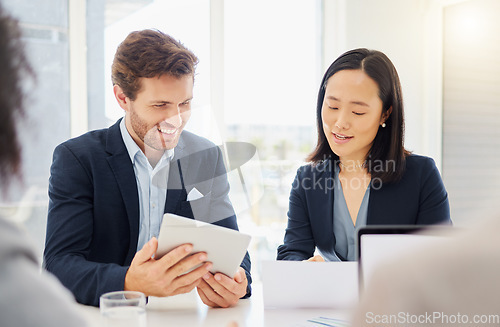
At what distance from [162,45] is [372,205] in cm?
94

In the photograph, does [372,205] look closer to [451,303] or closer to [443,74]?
[451,303]

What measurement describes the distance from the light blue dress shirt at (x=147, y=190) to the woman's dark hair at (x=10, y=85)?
1068 millimetres

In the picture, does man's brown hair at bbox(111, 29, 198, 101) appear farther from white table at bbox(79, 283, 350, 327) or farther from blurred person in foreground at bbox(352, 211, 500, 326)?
blurred person in foreground at bbox(352, 211, 500, 326)

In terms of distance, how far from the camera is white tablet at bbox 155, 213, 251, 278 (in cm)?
104

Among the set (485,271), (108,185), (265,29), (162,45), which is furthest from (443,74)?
(485,271)

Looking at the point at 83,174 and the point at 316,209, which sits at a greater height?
the point at 83,174

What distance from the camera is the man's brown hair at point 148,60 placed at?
5.22ft

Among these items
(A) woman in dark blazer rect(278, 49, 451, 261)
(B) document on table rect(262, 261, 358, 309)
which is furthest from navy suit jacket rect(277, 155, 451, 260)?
(B) document on table rect(262, 261, 358, 309)

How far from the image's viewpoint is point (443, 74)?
346cm

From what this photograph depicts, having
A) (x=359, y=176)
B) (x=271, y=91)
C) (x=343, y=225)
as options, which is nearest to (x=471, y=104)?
(x=271, y=91)

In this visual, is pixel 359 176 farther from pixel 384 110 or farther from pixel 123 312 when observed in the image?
pixel 123 312

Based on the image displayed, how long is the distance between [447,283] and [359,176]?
57.6 inches

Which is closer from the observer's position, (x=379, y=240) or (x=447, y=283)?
(x=447, y=283)

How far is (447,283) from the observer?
0.29 meters
